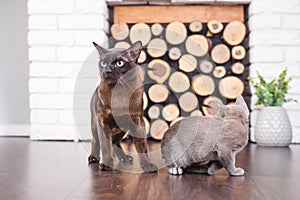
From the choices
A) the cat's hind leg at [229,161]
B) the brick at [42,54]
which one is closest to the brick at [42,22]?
the brick at [42,54]

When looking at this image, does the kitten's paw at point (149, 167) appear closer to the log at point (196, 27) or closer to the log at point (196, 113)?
the log at point (196, 113)

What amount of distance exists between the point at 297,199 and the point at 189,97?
58cm

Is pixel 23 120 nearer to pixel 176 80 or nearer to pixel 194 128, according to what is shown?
pixel 176 80

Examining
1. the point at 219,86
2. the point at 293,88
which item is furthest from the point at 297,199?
the point at 293,88

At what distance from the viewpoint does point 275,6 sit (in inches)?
100.0

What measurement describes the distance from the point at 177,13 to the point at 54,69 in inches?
33.6

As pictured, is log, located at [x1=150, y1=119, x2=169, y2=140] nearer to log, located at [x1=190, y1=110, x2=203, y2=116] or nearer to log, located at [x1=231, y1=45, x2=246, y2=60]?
log, located at [x1=190, y1=110, x2=203, y2=116]

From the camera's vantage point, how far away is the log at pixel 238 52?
2676 millimetres

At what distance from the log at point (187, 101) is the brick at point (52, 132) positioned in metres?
1.20

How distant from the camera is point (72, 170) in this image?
1442 millimetres

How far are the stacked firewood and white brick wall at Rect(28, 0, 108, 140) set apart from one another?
24 centimetres

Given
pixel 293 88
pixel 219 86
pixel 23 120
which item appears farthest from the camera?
pixel 23 120

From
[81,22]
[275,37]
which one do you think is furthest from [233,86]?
[81,22]

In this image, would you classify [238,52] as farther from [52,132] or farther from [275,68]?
[52,132]
